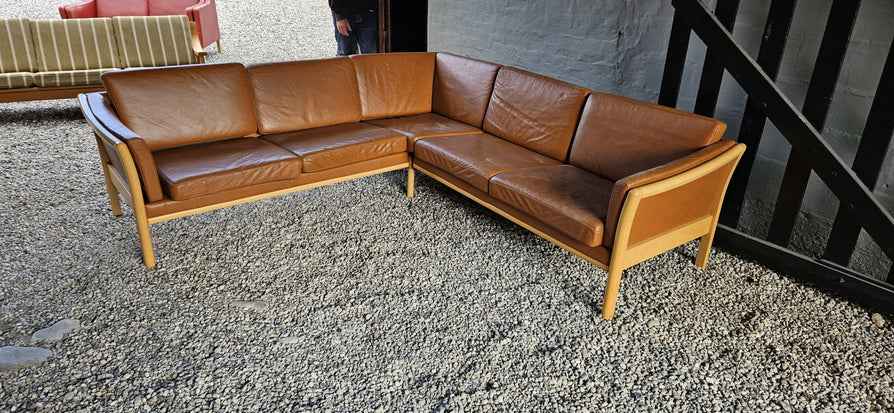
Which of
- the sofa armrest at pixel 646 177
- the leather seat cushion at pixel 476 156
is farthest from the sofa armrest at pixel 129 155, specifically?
the sofa armrest at pixel 646 177

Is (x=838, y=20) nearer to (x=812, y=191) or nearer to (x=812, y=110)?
Result: (x=812, y=110)

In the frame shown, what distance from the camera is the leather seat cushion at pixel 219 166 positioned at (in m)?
2.76

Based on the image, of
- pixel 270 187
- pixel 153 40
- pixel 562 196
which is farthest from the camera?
pixel 153 40

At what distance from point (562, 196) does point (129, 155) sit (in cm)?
188

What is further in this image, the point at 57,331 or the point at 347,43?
the point at 347,43

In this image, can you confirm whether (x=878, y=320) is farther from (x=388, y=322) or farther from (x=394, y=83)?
(x=394, y=83)

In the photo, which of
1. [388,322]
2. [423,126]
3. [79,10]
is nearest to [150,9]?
[79,10]

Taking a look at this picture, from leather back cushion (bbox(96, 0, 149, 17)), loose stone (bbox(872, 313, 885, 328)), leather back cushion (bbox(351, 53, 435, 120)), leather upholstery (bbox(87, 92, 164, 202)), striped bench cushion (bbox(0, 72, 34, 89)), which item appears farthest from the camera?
leather back cushion (bbox(96, 0, 149, 17))

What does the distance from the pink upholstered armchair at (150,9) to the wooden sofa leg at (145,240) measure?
451 cm

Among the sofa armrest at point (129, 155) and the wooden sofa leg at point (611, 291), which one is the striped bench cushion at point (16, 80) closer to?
the sofa armrest at point (129, 155)

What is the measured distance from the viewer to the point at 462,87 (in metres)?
3.83

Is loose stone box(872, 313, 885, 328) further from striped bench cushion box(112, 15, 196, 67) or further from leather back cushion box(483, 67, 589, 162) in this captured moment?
striped bench cushion box(112, 15, 196, 67)

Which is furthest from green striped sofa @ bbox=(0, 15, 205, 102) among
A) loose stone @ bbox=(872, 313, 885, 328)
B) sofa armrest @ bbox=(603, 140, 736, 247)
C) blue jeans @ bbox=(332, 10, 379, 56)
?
loose stone @ bbox=(872, 313, 885, 328)

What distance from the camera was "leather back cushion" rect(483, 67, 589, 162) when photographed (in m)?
3.17
